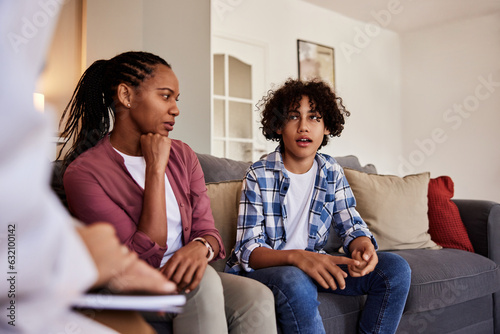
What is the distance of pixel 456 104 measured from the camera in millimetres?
5289

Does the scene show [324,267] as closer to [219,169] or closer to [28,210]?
[219,169]

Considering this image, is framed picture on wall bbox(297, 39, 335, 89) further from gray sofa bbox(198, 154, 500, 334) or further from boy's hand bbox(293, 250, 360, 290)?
boy's hand bbox(293, 250, 360, 290)

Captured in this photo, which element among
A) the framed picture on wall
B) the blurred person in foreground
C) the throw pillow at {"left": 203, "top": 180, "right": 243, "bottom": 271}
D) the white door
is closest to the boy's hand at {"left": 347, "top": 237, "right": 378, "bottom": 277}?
the throw pillow at {"left": 203, "top": 180, "right": 243, "bottom": 271}

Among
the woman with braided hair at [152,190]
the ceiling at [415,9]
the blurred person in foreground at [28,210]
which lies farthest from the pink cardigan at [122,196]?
the ceiling at [415,9]

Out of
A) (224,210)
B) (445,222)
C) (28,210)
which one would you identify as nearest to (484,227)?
(445,222)

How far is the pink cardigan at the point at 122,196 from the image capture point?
1.04m

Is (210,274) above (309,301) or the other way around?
above

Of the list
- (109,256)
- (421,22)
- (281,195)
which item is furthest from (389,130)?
(109,256)

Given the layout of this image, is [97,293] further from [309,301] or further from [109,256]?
[309,301]

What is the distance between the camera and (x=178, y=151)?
4.39ft

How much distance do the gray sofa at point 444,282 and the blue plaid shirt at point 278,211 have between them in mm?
184

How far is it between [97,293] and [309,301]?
951mm

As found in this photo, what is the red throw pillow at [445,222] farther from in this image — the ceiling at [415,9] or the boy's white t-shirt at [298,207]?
the ceiling at [415,9]

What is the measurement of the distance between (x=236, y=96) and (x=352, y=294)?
315 cm
